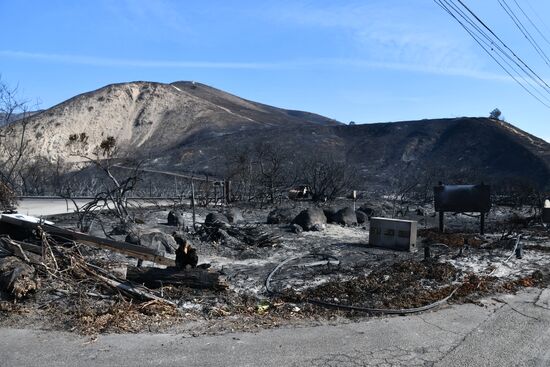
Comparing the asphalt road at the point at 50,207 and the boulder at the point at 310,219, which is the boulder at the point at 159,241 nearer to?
the boulder at the point at 310,219

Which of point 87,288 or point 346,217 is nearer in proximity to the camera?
point 87,288

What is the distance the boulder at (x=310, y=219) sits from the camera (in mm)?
15586

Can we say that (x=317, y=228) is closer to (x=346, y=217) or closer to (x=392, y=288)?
(x=346, y=217)

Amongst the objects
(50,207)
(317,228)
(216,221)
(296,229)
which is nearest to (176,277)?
(216,221)

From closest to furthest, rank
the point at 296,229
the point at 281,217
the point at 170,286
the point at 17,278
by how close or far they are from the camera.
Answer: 1. the point at 17,278
2. the point at 170,286
3. the point at 296,229
4. the point at 281,217

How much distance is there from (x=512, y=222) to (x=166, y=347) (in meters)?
17.0

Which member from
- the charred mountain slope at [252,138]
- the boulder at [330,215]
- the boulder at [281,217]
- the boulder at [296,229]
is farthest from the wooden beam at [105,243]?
the charred mountain slope at [252,138]

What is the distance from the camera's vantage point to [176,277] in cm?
740

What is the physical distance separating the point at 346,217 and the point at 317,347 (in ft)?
39.4

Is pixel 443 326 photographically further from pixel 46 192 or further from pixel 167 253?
pixel 46 192

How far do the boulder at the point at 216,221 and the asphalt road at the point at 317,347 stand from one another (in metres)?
7.26

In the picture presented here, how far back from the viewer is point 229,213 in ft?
58.3

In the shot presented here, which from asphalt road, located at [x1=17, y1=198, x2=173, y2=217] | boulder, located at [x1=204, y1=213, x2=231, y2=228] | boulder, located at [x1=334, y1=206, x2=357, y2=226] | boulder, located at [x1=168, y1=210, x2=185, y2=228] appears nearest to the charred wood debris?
boulder, located at [x1=204, y1=213, x2=231, y2=228]

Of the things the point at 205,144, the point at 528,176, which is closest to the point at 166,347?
the point at 528,176
